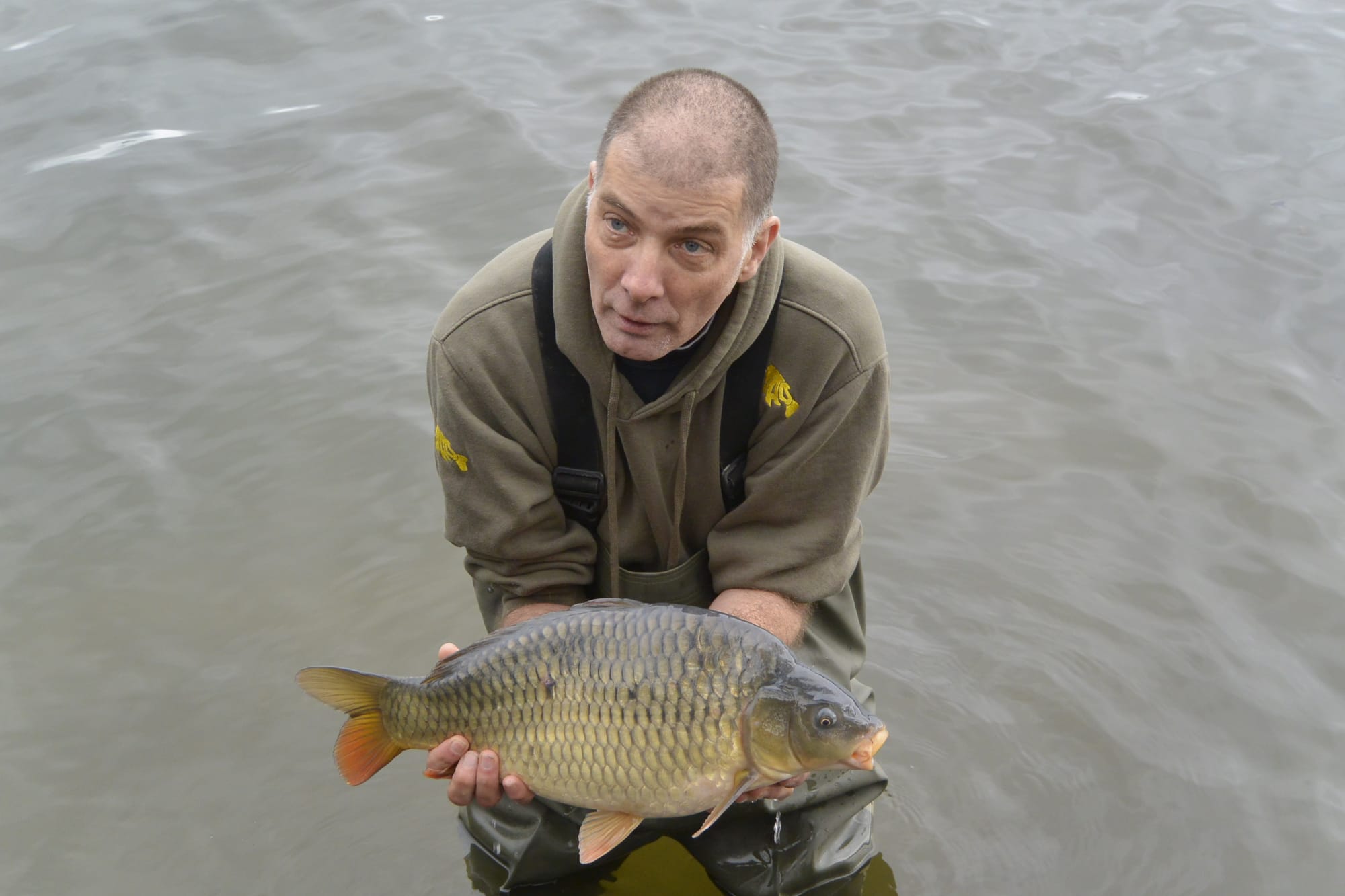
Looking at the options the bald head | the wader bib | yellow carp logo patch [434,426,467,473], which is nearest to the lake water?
the wader bib

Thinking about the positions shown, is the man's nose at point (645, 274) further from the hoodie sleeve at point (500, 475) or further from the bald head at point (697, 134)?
the hoodie sleeve at point (500, 475)

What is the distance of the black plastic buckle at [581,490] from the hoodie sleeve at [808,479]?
1.02 feet

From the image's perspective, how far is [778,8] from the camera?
9.12m

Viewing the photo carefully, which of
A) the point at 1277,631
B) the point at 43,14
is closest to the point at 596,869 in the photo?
the point at 1277,631

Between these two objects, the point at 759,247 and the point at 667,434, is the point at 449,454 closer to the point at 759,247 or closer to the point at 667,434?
the point at 667,434

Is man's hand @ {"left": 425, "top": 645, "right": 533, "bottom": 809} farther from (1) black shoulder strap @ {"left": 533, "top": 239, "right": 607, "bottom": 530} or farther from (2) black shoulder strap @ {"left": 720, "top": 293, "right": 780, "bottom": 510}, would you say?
(2) black shoulder strap @ {"left": 720, "top": 293, "right": 780, "bottom": 510}

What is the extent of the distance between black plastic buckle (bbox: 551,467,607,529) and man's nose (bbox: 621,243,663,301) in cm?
60

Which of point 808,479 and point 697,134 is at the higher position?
point 697,134

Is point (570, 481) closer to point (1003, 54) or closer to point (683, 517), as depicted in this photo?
point (683, 517)

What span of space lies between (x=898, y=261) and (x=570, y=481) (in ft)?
11.6

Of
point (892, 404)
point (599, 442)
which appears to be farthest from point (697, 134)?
point (892, 404)

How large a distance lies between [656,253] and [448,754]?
1.18 meters

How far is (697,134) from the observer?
2875 millimetres

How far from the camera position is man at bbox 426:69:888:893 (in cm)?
296
